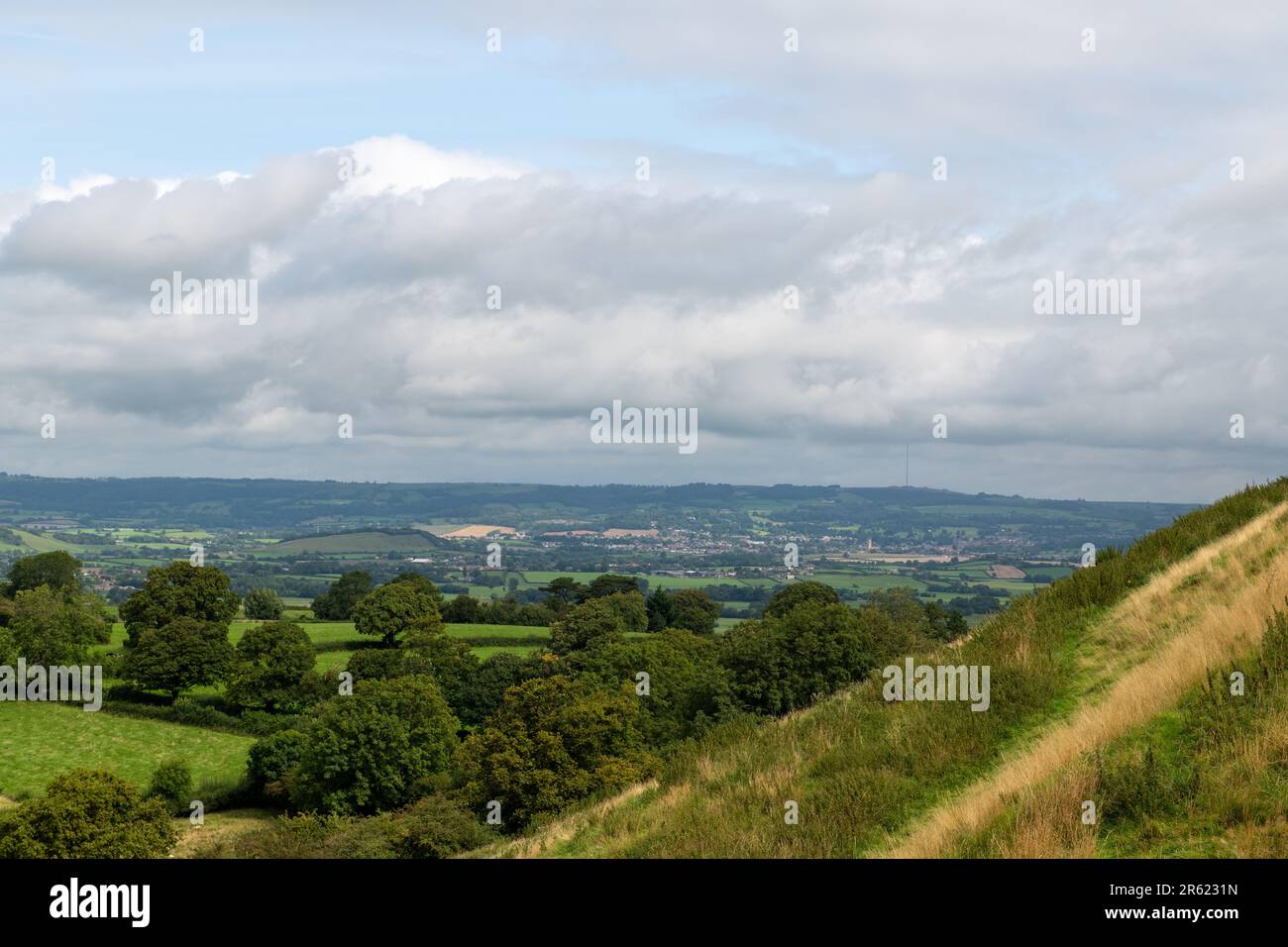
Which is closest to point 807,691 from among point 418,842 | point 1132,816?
point 418,842

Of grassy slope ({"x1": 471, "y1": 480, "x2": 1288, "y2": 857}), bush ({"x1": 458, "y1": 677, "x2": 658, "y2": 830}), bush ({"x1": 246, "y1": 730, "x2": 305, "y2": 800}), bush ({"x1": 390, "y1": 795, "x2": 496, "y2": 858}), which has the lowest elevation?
bush ({"x1": 246, "y1": 730, "x2": 305, "y2": 800})

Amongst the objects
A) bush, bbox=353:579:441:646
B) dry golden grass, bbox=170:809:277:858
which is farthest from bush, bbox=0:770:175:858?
bush, bbox=353:579:441:646

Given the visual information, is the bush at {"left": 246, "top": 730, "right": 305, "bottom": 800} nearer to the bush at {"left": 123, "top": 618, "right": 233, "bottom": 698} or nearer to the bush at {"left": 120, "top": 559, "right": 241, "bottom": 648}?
the bush at {"left": 123, "top": 618, "right": 233, "bottom": 698}

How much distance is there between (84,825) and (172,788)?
69.9ft

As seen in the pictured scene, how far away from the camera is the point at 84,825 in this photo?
1773 inches

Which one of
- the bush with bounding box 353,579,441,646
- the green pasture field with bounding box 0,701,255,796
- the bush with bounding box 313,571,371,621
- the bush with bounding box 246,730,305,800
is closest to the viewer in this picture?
the bush with bounding box 246,730,305,800

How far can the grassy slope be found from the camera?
13945 mm

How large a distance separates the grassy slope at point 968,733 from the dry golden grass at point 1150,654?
0.12 feet

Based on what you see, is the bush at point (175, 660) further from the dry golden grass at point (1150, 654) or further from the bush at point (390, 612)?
the dry golden grass at point (1150, 654)

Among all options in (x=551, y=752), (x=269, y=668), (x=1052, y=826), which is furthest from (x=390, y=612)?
(x=1052, y=826)

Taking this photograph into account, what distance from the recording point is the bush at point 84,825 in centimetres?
4428

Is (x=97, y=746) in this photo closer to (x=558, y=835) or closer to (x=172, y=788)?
(x=172, y=788)

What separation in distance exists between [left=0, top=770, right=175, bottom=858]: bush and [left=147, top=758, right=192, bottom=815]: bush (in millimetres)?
17842
